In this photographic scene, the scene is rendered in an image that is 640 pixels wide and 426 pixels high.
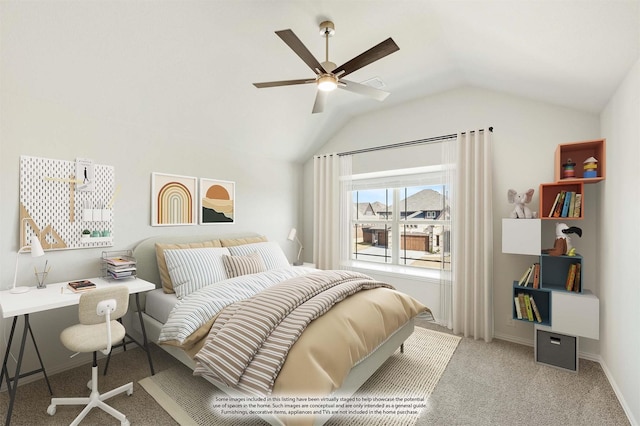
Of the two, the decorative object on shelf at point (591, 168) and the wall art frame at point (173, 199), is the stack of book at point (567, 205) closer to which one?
the decorative object on shelf at point (591, 168)

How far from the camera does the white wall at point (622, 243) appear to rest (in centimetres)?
181

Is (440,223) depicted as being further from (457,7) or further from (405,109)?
(457,7)

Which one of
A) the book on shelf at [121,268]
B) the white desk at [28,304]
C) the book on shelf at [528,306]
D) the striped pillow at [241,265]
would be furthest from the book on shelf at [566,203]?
the book on shelf at [121,268]

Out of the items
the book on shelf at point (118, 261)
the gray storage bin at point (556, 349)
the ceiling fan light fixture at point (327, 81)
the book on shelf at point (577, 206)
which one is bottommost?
the gray storage bin at point (556, 349)

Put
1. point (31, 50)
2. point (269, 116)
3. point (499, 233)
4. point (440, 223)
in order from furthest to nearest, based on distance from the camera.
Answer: point (440, 223) < point (269, 116) < point (499, 233) < point (31, 50)

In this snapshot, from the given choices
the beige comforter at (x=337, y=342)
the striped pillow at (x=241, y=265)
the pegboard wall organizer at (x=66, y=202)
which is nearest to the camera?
the beige comforter at (x=337, y=342)

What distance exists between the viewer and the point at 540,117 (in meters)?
2.88

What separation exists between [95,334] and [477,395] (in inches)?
108

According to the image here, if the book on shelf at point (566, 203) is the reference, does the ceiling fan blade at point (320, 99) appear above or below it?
above

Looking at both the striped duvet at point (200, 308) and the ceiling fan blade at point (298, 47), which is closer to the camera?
the ceiling fan blade at point (298, 47)

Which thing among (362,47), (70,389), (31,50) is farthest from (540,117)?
(70,389)

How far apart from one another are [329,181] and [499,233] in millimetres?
2328

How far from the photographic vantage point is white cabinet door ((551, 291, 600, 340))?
2387mm

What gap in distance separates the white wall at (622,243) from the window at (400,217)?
141 cm
